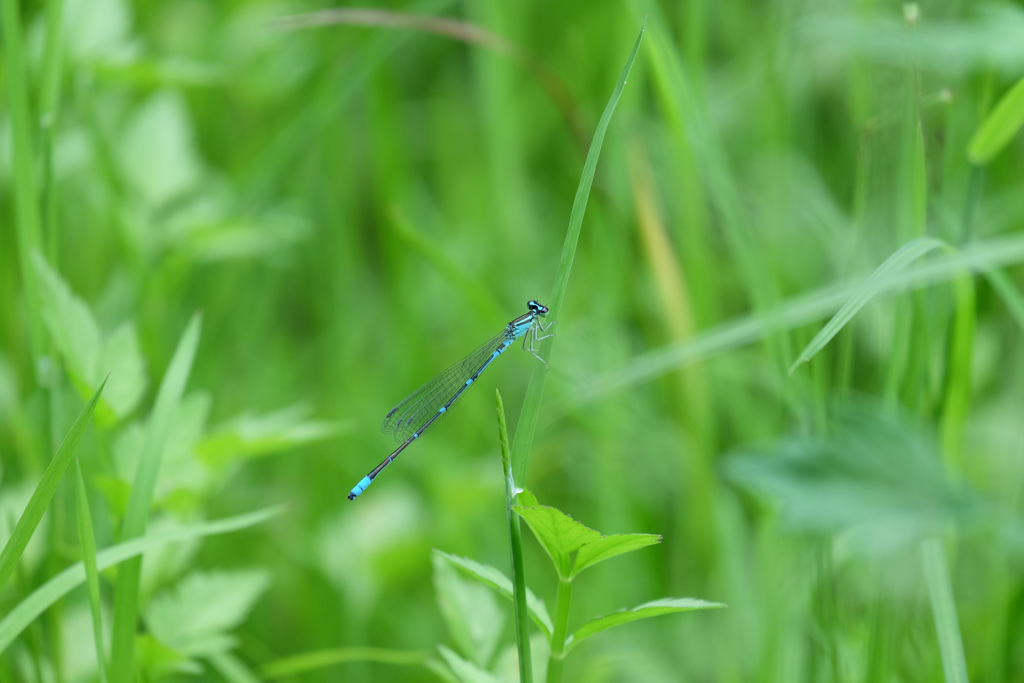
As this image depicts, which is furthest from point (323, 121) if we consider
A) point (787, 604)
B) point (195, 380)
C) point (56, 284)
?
point (787, 604)

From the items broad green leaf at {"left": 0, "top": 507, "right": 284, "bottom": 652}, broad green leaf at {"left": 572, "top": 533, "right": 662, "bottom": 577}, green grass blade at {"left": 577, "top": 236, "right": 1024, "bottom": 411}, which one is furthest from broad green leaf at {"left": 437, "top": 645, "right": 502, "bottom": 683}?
green grass blade at {"left": 577, "top": 236, "right": 1024, "bottom": 411}

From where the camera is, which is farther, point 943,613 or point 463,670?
point 943,613

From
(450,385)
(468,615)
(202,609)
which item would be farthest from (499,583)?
(450,385)

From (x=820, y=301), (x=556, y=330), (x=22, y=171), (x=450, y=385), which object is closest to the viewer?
(x=556, y=330)

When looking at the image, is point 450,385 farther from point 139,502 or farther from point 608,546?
point 608,546

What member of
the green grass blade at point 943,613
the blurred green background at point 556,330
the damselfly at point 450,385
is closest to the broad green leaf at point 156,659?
the blurred green background at point 556,330

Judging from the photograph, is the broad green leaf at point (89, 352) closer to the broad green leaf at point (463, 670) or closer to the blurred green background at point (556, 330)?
the blurred green background at point (556, 330)

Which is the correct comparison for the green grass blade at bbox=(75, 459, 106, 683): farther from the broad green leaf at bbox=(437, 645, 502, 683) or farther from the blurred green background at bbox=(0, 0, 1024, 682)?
the broad green leaf at bbox=(437, 645, 502, 683)
